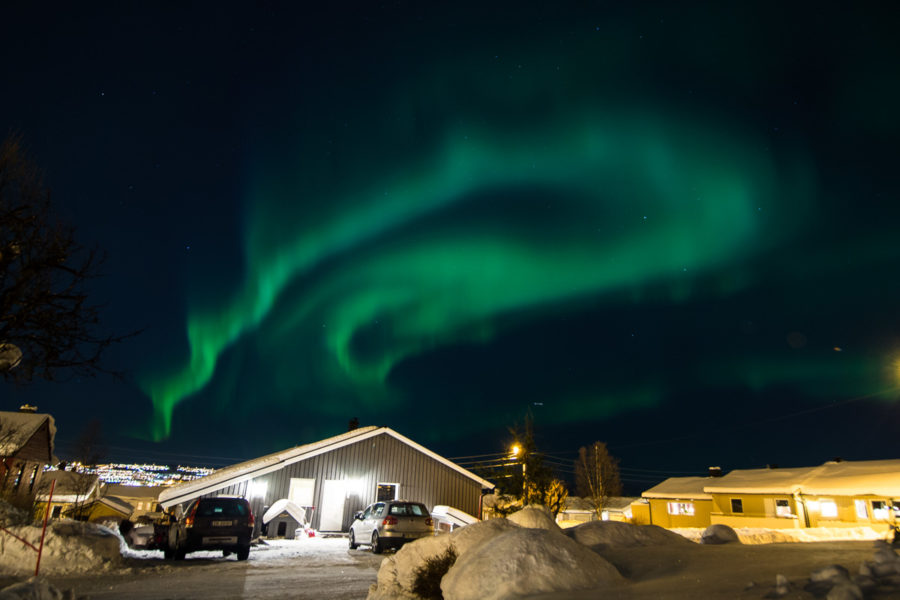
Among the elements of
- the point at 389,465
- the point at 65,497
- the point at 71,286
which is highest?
the point at 71,286

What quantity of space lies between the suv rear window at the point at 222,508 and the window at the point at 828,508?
3187 cm

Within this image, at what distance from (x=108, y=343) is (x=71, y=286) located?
1.06m

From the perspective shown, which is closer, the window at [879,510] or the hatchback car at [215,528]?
the hatchback car at [215,528]

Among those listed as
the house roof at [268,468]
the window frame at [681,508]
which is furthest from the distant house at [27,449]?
the window frame at [681,508]

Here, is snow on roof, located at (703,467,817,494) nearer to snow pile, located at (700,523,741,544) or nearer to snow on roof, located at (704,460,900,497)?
snow on roof, located at (704,460,900,497)

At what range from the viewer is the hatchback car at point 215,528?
1460 centimetres

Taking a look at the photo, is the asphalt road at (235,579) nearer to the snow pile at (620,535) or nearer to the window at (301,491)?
the snow pile at (620,535)

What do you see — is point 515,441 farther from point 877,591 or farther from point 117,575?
point 877,591

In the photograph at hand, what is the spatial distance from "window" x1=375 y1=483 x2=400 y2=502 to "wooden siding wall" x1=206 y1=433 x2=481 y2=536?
0.67ft

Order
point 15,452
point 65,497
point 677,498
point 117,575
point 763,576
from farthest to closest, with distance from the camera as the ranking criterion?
1. point 65,497
2. point 677,498
3. point 15,452
4. point 117,575
5. point 763,576

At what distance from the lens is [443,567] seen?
24.1 feet

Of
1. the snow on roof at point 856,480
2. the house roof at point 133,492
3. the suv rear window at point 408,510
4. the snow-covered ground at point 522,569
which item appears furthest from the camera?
the house roof at point 133,492

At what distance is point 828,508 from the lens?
30.3 meters

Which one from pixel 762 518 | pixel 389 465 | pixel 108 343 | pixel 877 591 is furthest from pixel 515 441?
pixel 877 591
